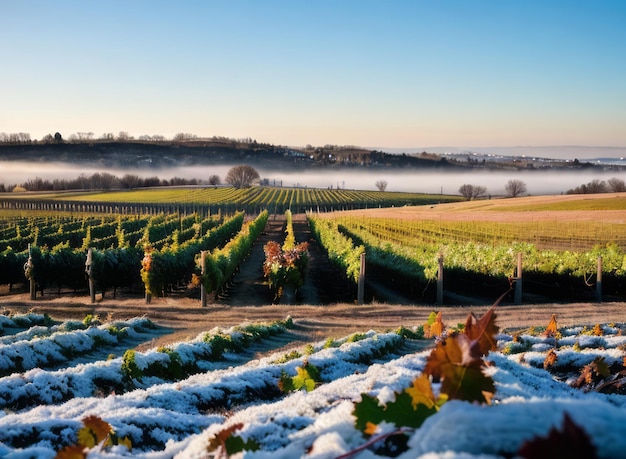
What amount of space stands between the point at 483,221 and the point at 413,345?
1048 inches

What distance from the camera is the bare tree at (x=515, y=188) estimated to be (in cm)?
10897

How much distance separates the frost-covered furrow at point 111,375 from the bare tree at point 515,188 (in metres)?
109

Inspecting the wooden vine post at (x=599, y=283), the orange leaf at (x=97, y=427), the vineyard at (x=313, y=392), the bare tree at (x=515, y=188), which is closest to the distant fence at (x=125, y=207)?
the bare tree at (x=515, y=188)

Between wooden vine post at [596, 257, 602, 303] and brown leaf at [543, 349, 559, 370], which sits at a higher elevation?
brown leaf at [543, 349, 559, 370]

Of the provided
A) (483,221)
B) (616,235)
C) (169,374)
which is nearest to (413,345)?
(169,374)

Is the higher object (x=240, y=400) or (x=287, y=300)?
(x=240, y=400)

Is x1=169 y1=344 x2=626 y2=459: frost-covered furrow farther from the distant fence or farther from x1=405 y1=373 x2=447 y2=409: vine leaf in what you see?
the distant fence

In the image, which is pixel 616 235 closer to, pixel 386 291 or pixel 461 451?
pixel 386 291

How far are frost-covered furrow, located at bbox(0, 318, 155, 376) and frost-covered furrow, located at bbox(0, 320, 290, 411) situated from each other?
5.80 feet

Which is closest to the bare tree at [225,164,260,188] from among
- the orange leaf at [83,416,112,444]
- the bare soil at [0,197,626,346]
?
the bare soil at [0,197,626,346]

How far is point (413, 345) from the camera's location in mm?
7785

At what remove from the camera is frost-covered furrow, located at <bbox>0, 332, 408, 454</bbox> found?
2472 mm

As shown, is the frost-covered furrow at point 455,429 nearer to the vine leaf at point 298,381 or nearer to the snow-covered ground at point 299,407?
the snow-covered ground at point 299,407

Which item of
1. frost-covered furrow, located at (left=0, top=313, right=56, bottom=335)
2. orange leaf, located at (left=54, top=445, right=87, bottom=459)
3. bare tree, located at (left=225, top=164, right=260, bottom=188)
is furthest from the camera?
bare tree, located at (left=225, top=164, right=260, bottom=188)
